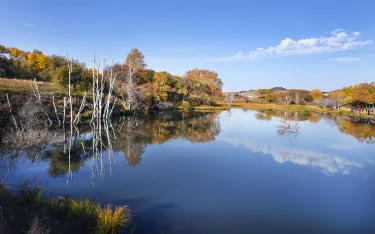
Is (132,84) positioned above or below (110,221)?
above

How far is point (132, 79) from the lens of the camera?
169 feet

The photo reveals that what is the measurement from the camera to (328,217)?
25.9 ft

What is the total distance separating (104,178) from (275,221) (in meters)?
6.90

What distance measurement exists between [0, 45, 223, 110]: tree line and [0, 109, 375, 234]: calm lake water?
2029 centimetres

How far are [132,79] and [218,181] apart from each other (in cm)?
4349

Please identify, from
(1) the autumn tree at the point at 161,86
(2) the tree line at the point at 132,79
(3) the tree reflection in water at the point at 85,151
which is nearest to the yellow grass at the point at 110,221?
(3) the tree reflection in water at the point at 85,151

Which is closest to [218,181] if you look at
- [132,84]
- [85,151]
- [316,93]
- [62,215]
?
[62,215]

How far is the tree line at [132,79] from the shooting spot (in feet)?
115

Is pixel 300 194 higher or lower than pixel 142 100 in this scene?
lower

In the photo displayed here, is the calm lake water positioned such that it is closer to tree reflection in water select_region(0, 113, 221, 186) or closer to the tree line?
tree reflection in water select_region(0, 113, 221, 186)

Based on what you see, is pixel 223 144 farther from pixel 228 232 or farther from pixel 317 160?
pixel 228 232

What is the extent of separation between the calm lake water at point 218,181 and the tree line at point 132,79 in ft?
66.6

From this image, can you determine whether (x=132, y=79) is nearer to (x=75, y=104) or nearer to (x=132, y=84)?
(x=132, y=84)

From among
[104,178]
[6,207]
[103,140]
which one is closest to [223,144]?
[103,140]
